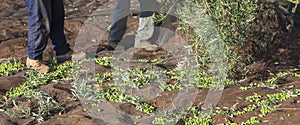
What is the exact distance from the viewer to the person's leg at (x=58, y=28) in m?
5.47

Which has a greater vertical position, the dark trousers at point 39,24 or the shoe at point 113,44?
the dark trousers at point 39,24

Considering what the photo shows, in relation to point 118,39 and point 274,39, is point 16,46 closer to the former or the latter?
point 118,39

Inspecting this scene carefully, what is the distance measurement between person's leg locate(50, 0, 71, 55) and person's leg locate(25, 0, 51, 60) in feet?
→ 1.19

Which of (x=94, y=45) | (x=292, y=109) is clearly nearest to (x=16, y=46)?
(x=94, y=45)

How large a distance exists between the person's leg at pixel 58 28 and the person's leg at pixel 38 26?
0.36 meters

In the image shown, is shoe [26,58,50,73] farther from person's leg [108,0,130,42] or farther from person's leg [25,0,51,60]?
person's leg [108,0,130,42]

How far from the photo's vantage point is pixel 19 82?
4.75 meters

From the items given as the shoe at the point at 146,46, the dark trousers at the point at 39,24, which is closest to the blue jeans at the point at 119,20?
the shoe at the point at 146,46

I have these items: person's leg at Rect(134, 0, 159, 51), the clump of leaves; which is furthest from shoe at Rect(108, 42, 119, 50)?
the clump of leaves

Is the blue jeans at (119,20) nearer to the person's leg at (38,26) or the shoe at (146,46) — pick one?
the shoe at (146,46)

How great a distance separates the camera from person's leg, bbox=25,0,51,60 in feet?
16.5

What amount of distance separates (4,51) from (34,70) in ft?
3.20

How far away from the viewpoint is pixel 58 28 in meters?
5.60

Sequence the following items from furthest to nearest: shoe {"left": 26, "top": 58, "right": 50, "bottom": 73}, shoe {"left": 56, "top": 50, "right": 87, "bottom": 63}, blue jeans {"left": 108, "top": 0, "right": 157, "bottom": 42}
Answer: blue jeans {"left": 108, "top": 0, "right": 157, "bottom": 42}
shoe {"left": 56, "top": 50, "right": 87, "bottom": 63}
shoe {"left": 26, "top": 58, "right": 50, "bottom": 73}
